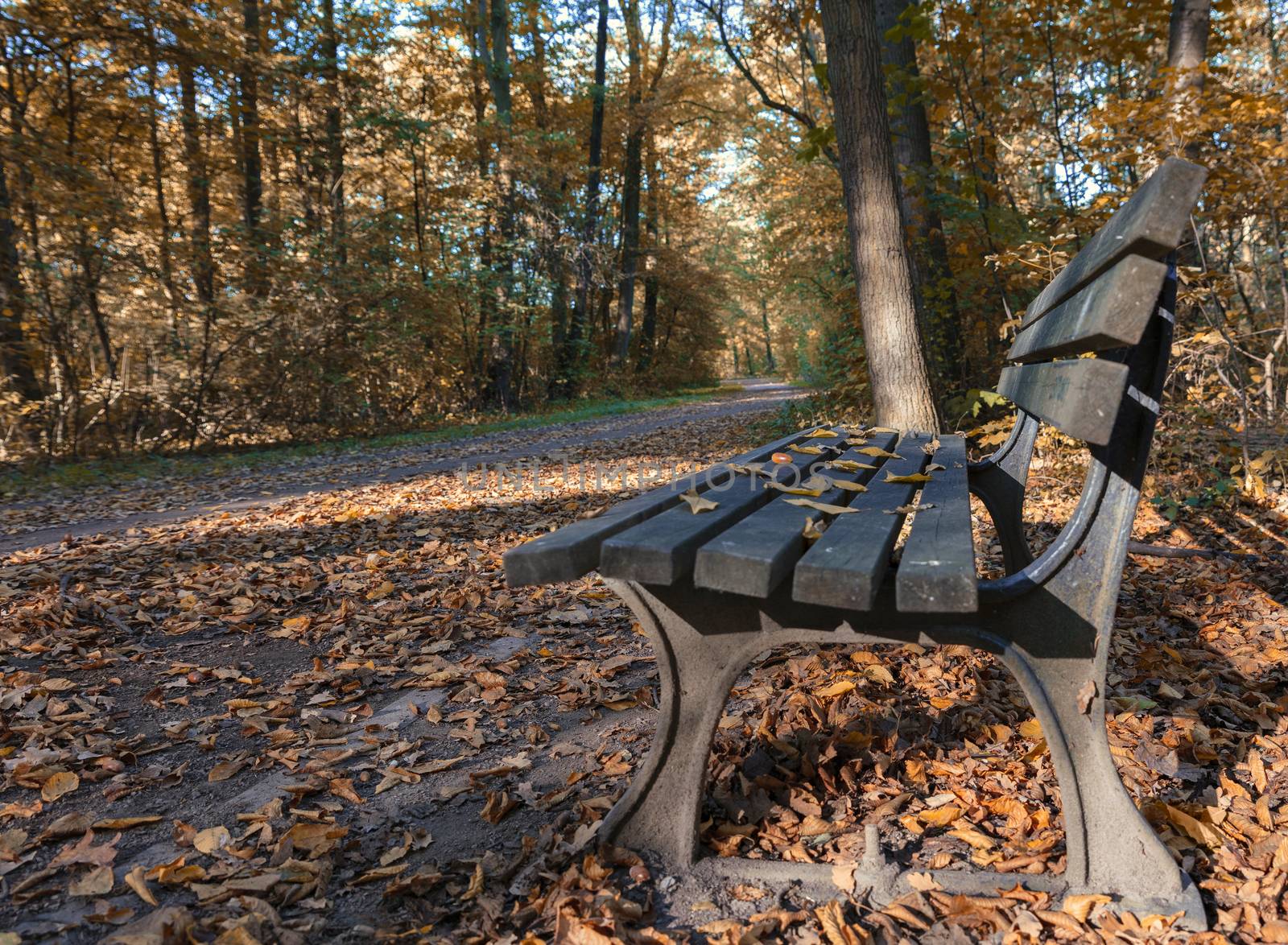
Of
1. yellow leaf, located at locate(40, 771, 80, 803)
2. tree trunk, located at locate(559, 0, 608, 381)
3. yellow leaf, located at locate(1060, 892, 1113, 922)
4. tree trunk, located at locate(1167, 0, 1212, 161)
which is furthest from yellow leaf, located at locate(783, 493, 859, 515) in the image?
tree trunk, located at locate(559, 0, 608, 381)

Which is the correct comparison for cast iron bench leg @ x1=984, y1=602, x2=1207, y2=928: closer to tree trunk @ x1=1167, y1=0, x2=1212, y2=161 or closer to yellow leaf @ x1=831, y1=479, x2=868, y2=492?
yellow leaf @ x1=831, y1=479, x2=868, y2=492

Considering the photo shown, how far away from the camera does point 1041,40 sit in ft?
17.1

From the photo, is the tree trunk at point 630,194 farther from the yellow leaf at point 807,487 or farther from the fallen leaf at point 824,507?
the fallen leaf at point 824,507

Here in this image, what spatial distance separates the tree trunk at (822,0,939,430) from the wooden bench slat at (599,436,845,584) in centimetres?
301

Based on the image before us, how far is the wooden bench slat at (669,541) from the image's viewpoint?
4.38 feet

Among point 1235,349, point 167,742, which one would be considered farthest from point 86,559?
point 1235,349

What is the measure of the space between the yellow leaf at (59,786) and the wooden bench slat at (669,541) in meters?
1.72

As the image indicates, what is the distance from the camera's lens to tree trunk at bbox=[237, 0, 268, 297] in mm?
10555

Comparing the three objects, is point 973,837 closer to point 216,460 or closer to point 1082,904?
point 1082,904

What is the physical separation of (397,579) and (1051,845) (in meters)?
3.15

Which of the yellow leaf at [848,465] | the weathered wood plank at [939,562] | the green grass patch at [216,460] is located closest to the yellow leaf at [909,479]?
the yellow leaf at [848,465]

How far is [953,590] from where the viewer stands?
4.08ft

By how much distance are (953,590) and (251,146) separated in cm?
1330

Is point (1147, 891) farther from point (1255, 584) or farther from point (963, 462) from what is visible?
point (1255, 584)
